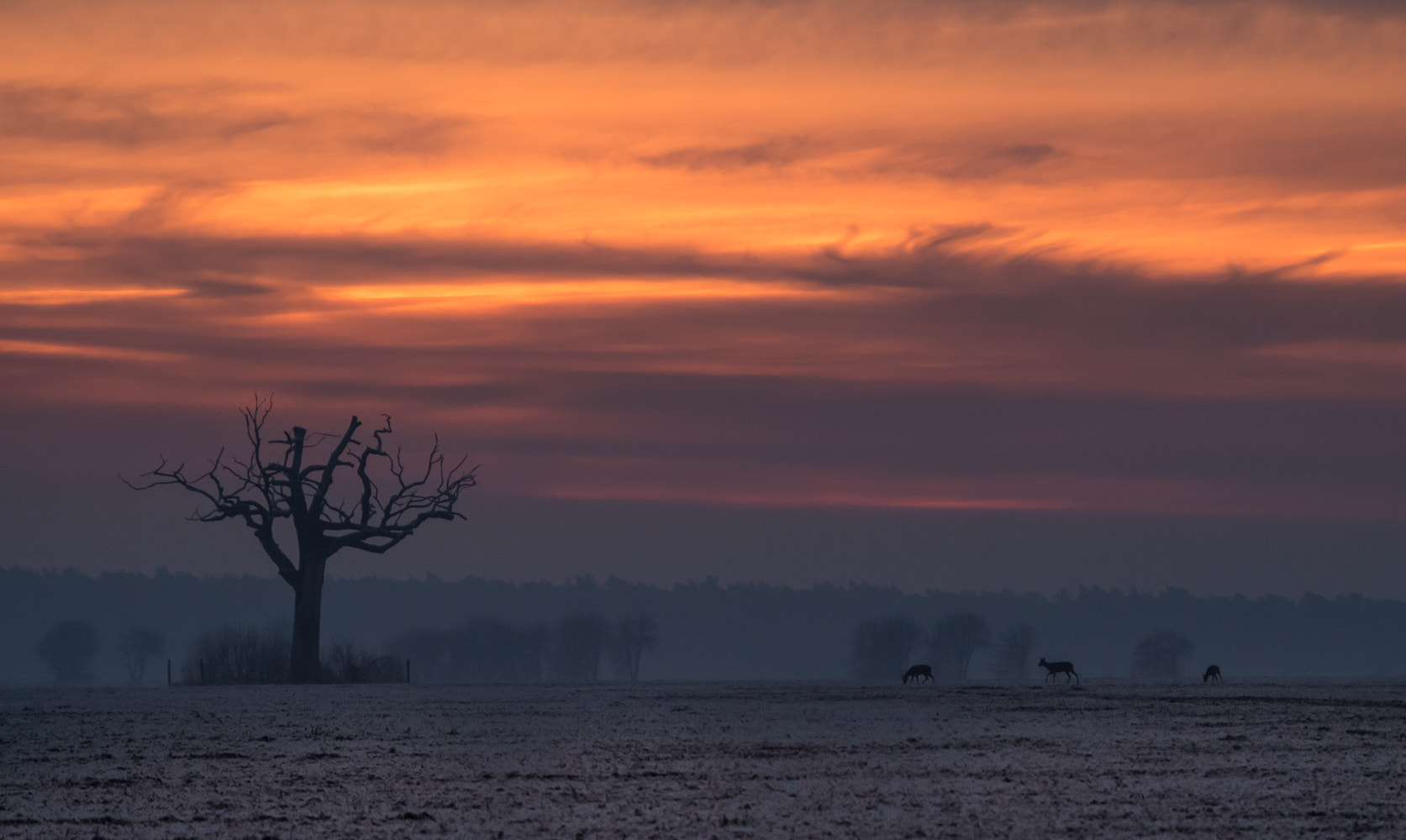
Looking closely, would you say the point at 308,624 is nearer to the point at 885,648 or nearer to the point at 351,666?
the point at 351,666

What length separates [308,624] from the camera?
58.9 m

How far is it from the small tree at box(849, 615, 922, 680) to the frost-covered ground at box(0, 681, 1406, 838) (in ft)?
484

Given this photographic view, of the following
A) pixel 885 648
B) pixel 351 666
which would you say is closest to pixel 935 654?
pixel 885 648

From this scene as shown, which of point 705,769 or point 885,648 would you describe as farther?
point 885,648

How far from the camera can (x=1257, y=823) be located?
58.5ft

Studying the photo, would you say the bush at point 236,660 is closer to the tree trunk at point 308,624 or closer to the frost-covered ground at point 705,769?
the tree trunk at point 308,624

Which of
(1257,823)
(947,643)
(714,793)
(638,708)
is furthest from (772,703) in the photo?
(947,643)

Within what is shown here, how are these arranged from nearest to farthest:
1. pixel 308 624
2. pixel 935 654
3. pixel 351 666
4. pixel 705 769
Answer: pixel 705 769 < pixel 308 624 < pixel 351 666 < pixel 935 654

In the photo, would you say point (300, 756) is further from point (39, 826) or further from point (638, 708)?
point (638, 708)

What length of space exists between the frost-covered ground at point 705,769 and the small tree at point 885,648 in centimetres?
14764

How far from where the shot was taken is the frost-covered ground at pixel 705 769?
18.0 metres

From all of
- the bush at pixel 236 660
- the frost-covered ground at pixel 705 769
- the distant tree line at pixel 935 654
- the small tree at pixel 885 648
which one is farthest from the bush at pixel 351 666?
the small tree at pixel 885 648

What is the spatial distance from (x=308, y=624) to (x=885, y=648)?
438 ft

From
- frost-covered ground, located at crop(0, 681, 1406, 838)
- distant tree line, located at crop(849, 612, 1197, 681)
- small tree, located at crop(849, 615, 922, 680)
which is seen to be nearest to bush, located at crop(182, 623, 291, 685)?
frost-covered ground, located at crop(0, 681, 1406, 838)
